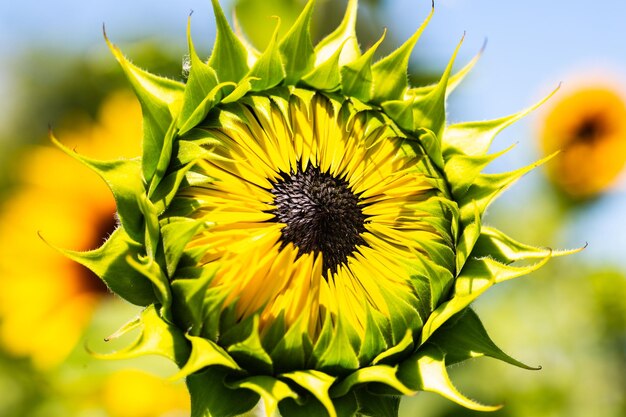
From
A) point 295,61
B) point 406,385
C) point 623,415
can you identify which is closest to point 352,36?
point 295,61

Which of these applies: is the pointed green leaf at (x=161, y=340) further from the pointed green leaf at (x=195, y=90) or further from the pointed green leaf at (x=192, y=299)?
the pointed green leaf at (x=195, y=90)

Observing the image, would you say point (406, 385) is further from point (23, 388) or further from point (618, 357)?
point (618, 357)

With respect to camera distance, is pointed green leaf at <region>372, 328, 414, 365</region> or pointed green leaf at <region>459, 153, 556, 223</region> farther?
pointed green leaf at <region>459, 153, 556, 223</region>

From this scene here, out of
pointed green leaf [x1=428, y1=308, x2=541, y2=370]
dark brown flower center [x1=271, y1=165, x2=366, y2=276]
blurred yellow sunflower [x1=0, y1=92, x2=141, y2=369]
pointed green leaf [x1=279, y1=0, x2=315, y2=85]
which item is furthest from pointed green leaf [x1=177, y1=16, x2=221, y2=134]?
blurred yellow sunflower [x1=0, y1=92, x2=141, y2=369]

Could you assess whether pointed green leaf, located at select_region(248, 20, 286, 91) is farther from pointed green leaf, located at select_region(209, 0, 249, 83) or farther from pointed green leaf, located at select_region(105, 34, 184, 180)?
pointed green leaf, located at select_region(105, 34, 184, 180)

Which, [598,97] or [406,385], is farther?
[598,97]

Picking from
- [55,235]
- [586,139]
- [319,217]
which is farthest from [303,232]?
[586,139]
